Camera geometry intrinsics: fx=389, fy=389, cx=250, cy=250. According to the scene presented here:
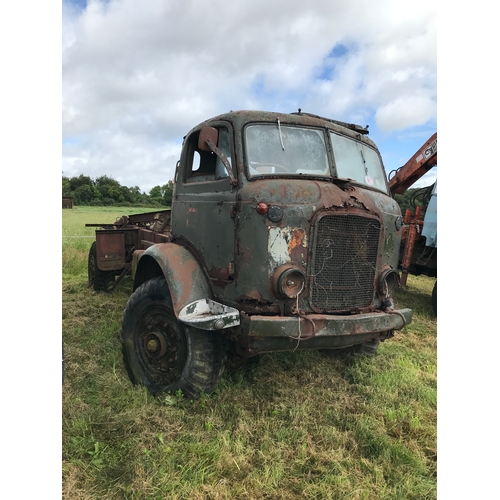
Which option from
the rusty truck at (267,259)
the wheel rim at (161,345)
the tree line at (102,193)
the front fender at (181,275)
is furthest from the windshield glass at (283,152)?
the tree line at (102,193)

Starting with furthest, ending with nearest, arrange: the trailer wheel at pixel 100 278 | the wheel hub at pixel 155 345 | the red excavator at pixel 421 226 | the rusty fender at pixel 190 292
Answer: the red excavator at pixel 421 226 < the trailer wheel at pixel 100 278 < the wheel hub at pixel 155 345 < the rusty fender at pixel 190 292

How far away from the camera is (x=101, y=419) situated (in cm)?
304

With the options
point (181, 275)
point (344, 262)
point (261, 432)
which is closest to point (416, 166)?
point (344, 262)

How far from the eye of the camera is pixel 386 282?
11.6 feet

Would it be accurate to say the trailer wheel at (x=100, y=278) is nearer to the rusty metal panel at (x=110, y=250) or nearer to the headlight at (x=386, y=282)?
the rusty metal panel at (x=110, y=250)

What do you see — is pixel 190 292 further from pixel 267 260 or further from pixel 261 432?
pixel 261 432

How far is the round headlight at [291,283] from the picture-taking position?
2984 millimetres

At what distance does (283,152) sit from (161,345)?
2080 mm

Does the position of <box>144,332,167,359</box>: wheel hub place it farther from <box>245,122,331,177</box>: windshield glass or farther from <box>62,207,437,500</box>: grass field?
<box>245,122,331,177</box>: windshield glass

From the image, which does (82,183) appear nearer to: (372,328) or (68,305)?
(68,305)

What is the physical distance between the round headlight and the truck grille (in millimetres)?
123

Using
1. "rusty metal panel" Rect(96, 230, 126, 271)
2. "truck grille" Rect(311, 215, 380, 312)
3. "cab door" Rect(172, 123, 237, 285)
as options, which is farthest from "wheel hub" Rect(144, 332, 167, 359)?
"rusty metal panel" Rect(96, 230, 126, 271)

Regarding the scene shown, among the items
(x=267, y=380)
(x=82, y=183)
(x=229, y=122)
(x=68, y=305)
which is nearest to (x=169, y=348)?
(x=267, y=380)

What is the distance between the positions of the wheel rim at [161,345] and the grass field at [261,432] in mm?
239
